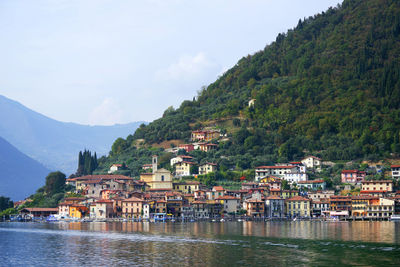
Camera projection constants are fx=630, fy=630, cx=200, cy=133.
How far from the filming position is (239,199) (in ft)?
364

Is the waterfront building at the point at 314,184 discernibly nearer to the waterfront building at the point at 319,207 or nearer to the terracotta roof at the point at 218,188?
the waterfront building at the point at 319,207

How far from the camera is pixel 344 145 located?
419ft

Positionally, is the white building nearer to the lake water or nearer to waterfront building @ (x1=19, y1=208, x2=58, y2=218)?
waterfront building @ (x1=19, y1=208, x2=58, y2=218)

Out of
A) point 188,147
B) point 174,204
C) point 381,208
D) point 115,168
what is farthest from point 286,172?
point 115,168

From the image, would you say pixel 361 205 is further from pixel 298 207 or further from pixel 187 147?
pixel 187 147

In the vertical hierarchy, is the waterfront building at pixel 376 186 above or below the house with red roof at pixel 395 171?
below

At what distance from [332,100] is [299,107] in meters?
7.97

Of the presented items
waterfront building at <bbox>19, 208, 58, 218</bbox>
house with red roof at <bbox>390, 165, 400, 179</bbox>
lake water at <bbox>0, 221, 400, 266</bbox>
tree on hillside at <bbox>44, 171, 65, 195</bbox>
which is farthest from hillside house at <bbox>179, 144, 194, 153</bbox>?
lake water at <bbox>0, 221, 400, 266</bbox>

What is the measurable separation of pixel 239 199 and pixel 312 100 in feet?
160

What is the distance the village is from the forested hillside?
10862 millimetres

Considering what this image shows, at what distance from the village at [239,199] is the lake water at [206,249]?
32.9 metres

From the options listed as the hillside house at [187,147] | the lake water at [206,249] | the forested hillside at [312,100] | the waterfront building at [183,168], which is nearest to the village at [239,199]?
the waterfront building at [183,168]

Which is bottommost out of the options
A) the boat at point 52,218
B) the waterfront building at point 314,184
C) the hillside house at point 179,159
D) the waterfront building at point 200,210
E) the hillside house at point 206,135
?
the boat at point 52,218

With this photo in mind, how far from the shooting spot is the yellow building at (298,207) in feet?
355
